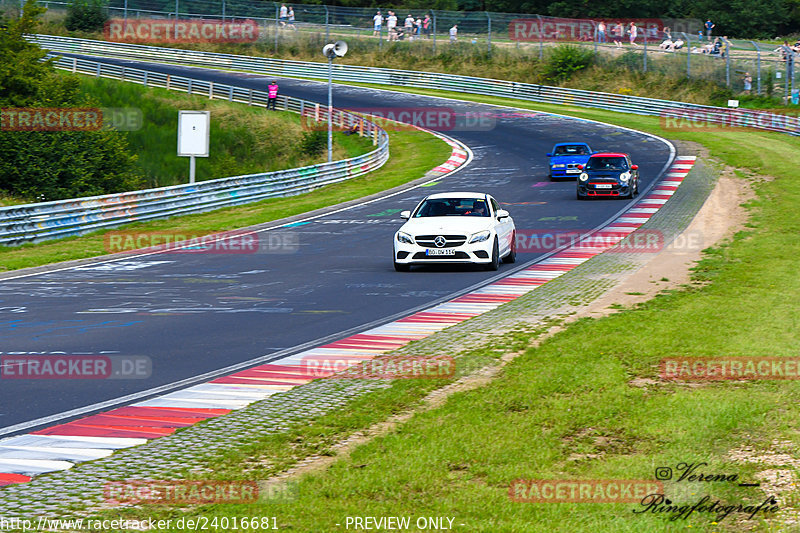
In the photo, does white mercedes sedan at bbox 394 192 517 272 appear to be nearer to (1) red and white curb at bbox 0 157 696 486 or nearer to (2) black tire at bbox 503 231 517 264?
(2) black tire at bbox 503 231 517 264

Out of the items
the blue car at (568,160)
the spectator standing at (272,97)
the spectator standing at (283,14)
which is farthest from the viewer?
the spectator standing at (283,14)

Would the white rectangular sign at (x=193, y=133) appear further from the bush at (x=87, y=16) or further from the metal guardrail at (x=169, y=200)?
the bush at (x=87, y=16)

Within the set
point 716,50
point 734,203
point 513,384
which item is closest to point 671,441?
point 513,384

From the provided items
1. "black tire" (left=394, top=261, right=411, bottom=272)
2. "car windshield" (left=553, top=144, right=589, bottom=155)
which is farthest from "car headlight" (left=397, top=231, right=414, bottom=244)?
"car windshield" (left=553, top=144, right=589, bottom=155)

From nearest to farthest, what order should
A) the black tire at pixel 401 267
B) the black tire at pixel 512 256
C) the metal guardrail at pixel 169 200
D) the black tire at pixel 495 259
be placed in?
the black tire at pixel 495 259
the black tire at pixel 401 267
the black tire at pixel 512 256
the metal guardrail at pixel 169 200

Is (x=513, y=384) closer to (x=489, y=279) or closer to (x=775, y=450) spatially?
(x=775, y=450)

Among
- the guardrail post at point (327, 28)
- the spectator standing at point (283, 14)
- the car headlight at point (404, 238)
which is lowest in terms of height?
the car headlight at point (404, 238)

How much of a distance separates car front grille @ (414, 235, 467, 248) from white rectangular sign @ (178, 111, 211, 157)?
15.5 metres

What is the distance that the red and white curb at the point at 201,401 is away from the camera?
6945mm

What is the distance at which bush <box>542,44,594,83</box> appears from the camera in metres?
64.6

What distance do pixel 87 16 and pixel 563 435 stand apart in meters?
80.2

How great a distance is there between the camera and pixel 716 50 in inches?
2283

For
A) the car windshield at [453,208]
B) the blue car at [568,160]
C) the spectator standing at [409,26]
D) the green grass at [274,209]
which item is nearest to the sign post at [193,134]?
the green grass at [274,209]

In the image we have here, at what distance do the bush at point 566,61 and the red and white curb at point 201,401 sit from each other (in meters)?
51.7
